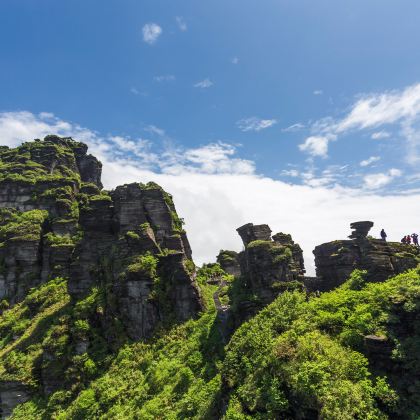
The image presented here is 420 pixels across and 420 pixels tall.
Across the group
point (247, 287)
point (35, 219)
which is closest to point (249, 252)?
point (247, 287)

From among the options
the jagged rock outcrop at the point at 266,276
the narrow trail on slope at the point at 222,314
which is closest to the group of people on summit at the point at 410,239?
the jagged rock outcrop at the point at 266,276

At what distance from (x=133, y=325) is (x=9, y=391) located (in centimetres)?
1686

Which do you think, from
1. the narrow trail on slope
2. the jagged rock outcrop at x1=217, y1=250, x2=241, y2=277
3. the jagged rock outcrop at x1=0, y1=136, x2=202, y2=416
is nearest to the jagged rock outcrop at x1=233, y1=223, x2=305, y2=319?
the narrow trail on slope

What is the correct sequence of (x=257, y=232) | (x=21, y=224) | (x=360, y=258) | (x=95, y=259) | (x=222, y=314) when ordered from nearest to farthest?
(x=360, y=258), (x=222, y=314), (x=257, y=232), (x=95, y=259), (x=21, y=224)

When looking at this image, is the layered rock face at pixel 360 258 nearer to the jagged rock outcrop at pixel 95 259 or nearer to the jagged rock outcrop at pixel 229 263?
the jagged rock outcrop at pixel 95 259

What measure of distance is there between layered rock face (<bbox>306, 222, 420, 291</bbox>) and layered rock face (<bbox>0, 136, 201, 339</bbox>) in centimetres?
1730

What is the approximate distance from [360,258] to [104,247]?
3781 centimetres

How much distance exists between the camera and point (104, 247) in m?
57.6

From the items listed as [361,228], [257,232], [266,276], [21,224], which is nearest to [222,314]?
[266,276]

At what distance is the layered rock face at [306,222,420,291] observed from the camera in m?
35.4

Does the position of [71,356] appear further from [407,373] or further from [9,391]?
[407,373]

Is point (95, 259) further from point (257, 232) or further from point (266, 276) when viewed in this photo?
point (266, 276)

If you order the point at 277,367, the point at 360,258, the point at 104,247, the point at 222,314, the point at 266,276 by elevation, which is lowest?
the point at 277,367

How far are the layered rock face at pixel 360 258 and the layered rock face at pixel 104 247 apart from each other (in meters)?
17.3
